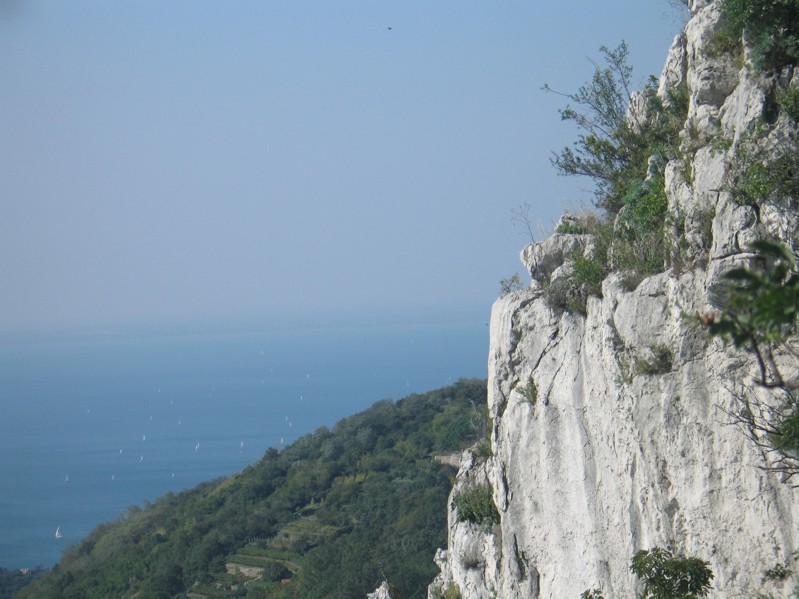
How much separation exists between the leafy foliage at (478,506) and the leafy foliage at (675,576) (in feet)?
14.2

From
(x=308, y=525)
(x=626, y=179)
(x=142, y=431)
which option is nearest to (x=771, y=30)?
(x=626, y=179)

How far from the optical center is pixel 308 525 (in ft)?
147

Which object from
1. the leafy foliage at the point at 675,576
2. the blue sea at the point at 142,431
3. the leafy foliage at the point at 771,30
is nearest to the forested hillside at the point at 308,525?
the blue sea at the point at 142,431

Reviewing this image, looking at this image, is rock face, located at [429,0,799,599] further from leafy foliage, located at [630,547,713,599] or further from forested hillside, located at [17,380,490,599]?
forested hillside, located at [17,380,490,599]

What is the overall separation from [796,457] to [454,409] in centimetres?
4576

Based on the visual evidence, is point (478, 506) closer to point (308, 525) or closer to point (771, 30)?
point (771, 30)

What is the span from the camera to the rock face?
9828mm

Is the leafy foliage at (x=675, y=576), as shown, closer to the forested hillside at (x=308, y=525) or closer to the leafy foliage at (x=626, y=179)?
the leafy foliage at (x=626, y=179)

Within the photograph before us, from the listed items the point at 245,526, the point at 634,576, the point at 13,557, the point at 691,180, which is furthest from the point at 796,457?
the point at 13,557

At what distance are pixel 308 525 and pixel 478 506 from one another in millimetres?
32004

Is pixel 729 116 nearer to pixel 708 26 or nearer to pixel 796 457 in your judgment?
pixel 708 26

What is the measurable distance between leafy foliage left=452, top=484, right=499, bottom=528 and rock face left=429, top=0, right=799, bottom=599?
0.22m

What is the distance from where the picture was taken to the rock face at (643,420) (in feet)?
32.2

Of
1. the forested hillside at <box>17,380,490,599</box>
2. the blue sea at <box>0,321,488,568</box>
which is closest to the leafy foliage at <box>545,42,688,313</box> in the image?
the forested hillside at <box>17,380,490,599</box>
